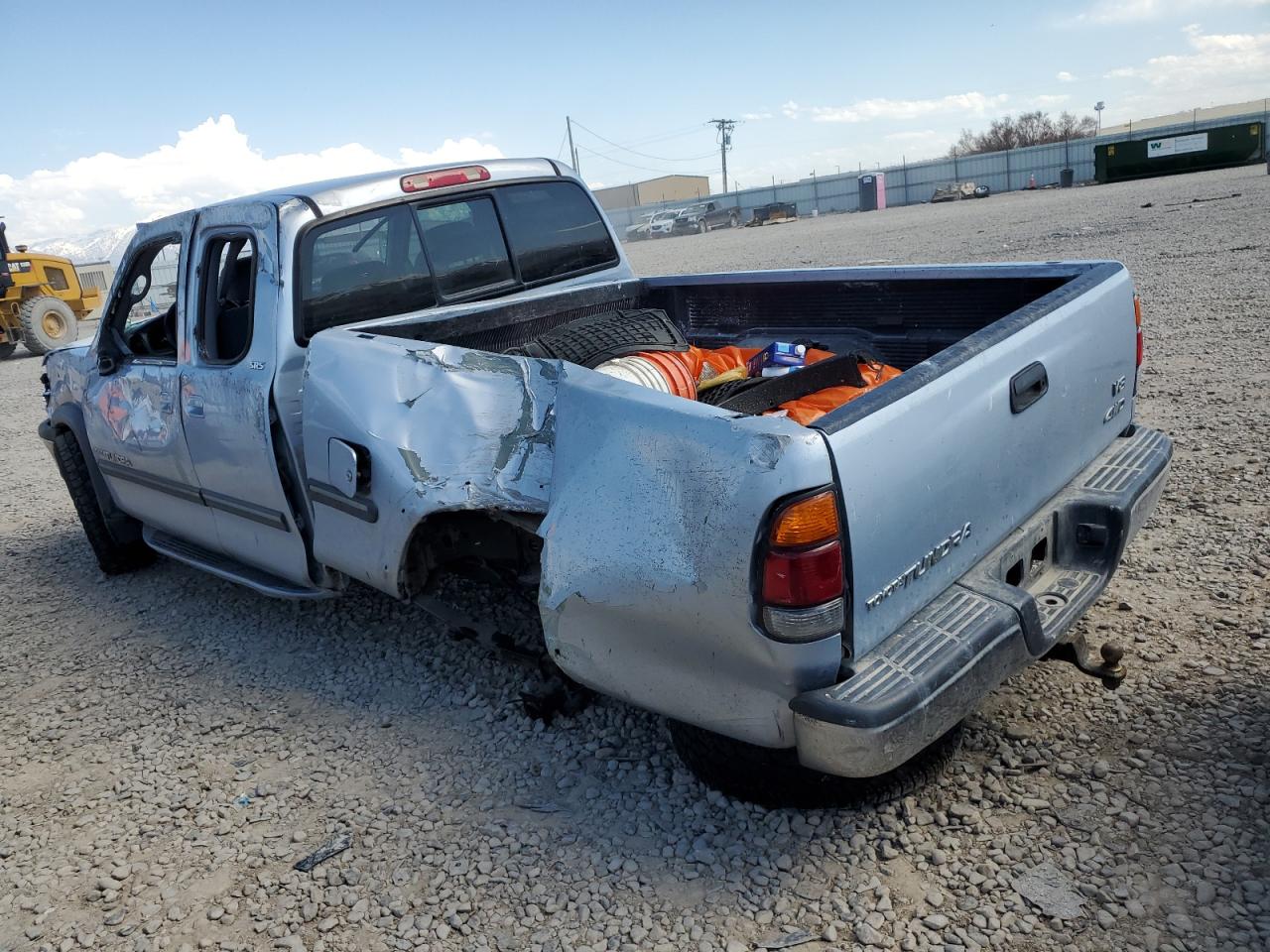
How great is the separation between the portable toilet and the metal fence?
2241 millimetres

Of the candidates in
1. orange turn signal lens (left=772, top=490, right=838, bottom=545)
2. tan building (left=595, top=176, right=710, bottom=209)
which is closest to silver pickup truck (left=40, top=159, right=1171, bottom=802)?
orange turn signal lens (left=772, top=490, right=838, bottom=545)

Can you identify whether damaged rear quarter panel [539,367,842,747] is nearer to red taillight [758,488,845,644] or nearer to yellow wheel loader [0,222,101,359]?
red taillight [758,488,845,644]

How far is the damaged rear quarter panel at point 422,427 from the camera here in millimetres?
2729

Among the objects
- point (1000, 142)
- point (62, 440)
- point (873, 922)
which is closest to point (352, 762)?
point (873, 922)

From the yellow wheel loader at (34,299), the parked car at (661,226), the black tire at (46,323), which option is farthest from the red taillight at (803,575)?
the parked car at (661,226)

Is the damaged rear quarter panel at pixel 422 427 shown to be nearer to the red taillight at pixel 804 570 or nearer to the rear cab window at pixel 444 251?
the rear cab window at pixel 444 251

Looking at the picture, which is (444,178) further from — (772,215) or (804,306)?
(772,215)

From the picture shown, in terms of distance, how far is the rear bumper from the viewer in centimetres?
212

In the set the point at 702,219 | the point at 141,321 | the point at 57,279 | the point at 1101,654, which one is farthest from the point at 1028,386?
the point at 702,219

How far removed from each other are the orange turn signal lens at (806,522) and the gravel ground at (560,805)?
0.99 m

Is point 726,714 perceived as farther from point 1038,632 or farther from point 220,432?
point 220,432

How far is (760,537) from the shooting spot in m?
2.09

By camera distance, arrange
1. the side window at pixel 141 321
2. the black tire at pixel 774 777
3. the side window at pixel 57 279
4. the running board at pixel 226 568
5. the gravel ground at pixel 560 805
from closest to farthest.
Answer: the gravel ground at pixel 560 805
the black tire at pixel 774 777
the running board at pixel 226 568
the side window at pixel 141 321
the side window at pixel 57 279

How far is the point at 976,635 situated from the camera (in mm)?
2281
